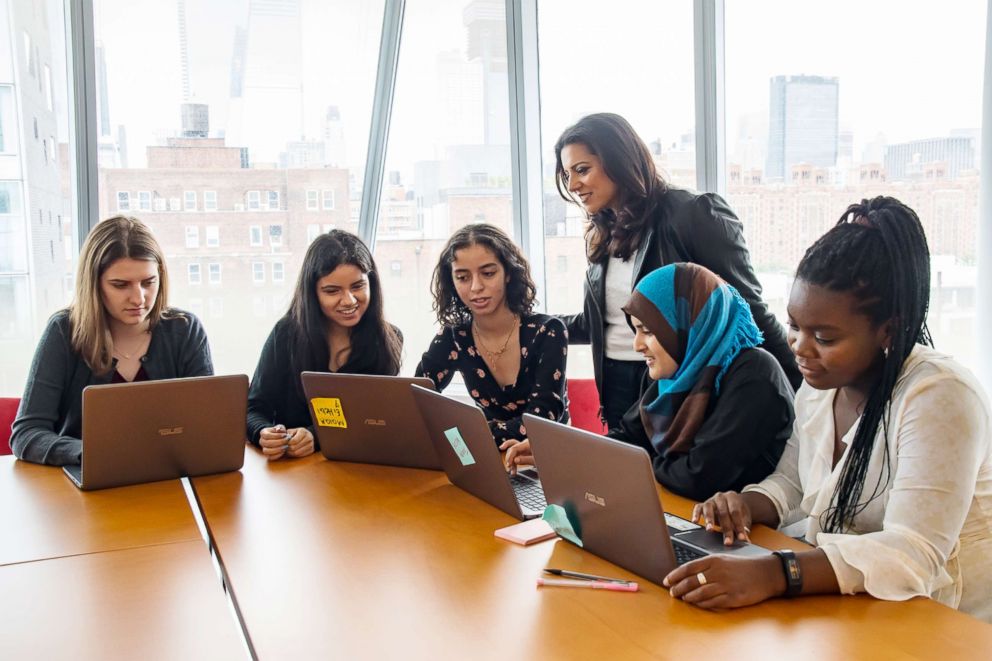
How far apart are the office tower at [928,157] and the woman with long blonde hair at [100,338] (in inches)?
109

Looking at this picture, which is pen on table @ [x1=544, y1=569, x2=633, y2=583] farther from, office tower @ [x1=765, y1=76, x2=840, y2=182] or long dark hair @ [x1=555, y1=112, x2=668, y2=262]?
office tower @ [x1=765, y1=76, x2=840, y2=182]

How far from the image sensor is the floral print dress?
104 inches

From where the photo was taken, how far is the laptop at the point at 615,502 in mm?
1381

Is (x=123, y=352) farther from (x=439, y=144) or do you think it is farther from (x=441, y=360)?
(x=439, y=144)

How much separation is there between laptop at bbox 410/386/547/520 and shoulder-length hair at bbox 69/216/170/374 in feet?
3.54

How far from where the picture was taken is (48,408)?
2.47 metres

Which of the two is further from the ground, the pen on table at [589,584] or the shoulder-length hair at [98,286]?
the shoulder-length hair at [98,286]

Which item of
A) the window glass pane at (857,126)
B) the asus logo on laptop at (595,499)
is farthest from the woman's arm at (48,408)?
the window glass pane at (857,126)

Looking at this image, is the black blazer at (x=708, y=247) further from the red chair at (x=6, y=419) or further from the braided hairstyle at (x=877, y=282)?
the red chair at (x=6, y=419)

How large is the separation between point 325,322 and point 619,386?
980mm

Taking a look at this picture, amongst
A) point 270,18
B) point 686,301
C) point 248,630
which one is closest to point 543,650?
point 248,630

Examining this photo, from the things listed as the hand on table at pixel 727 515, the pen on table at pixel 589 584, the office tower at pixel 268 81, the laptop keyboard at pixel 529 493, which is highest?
the office tower at pixel 268 81

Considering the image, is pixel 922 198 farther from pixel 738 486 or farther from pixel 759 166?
pixel 738 486

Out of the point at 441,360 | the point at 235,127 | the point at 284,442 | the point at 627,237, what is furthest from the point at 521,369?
the point at 235,127
